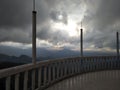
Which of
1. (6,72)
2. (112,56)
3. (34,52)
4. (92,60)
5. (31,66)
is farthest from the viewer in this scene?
(112,56)

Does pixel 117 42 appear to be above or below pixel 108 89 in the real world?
above

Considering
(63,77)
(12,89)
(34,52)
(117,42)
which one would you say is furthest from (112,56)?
(12,89)

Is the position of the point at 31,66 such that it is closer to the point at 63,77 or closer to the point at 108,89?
the point at 108,89

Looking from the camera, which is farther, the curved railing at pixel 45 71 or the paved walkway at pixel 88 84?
the paved walkway at pixel 88 84

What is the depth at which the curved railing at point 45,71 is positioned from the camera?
2549 millimetres

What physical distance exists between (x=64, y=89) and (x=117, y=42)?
7.12 metres

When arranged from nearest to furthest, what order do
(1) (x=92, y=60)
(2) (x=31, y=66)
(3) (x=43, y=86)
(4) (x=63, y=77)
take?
(2) (x=31, y=66), (3) (x=43, y=86), (4) (x=63, y=77), (1) (x=92, y=60)

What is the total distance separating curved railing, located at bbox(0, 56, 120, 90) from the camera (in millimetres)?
2549

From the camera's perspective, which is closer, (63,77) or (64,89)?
(64,89)

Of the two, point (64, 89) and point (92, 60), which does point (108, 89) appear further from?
point (92, 60)

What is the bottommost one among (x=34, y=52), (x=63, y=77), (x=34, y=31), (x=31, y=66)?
(x=63, y=77)

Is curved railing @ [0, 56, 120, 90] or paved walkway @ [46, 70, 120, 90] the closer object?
curved railing @ [0, 56, 120, 90]

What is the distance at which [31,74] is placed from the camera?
143 inches

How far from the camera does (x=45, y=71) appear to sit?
14.6ft
